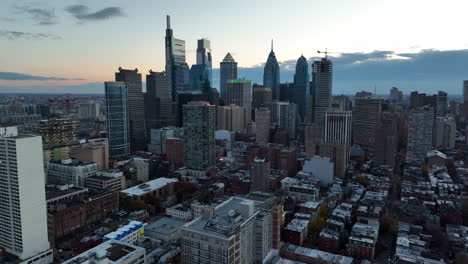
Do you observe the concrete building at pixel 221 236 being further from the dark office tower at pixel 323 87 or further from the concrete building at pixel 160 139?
the dark office tower at pixel 323 87

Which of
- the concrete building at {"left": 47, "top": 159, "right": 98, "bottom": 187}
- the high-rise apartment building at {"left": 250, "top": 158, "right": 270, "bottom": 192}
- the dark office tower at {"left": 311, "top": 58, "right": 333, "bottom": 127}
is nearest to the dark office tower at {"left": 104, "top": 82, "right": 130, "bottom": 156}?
the concrete building at {"left": 47, "top": 159, "right": 98, "bottom": 187}

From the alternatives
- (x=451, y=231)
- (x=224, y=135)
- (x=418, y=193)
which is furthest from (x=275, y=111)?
(x=451, y=231)

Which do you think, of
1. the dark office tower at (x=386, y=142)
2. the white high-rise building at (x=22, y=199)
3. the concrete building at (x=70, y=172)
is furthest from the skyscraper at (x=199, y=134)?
the dark office tower at (x=386, y=142)

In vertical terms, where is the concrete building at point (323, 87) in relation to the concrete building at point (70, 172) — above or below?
above

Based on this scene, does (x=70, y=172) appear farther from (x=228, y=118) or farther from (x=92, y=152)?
(x=228, y=118)

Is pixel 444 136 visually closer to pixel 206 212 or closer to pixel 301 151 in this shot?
pixel 301 151

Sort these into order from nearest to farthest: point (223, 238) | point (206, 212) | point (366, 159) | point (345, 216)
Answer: point (223, 238)
point (206, 212)
point (345, 216)
point (366, 159)

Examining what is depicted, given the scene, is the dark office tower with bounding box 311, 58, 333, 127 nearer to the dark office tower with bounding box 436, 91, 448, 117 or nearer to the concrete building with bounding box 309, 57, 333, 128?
the concrete building with bounding box 309, 57, 333, 128
